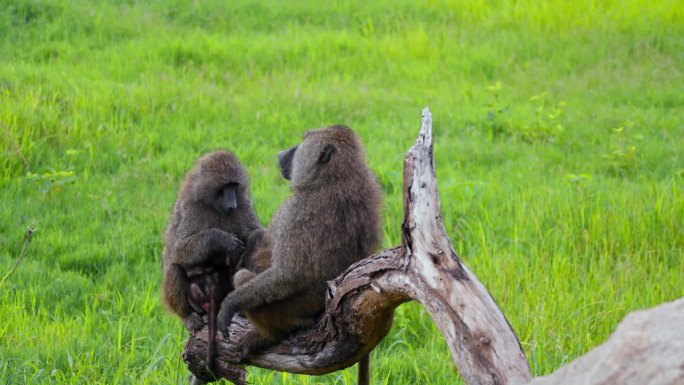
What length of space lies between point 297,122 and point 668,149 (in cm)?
338

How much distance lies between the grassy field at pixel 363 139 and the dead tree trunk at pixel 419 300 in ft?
3.03

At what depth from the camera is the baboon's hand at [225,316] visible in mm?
3952

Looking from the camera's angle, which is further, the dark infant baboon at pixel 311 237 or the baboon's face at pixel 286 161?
the baboon's face at pixel 286 161

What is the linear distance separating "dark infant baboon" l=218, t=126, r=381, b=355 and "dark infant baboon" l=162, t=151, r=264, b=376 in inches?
13.3

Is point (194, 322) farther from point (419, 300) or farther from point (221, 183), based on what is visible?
point (419, 300)

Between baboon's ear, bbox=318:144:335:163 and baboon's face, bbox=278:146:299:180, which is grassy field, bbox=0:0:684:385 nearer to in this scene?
baboon's face, bbox=278:146:299:180

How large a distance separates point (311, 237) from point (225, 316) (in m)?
0.52

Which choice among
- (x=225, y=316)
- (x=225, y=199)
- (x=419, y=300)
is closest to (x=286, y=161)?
(x=225, y=199)

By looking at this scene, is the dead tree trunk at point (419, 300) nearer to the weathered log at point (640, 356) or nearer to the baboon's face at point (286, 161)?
the weathered log at point (640, 356)

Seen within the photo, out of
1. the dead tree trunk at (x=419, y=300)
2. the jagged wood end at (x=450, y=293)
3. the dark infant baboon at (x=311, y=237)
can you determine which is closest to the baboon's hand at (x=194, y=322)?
the dead tree trunk at (x=419, y=300)

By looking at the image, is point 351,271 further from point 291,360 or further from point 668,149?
point 668,149

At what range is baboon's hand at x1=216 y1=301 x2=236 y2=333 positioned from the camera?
3.95 metres

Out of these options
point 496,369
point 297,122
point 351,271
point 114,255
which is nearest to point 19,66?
point 297,122

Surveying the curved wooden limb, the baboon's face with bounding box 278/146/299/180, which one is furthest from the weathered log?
the baboon's face with bounding box 278/146/299/180
